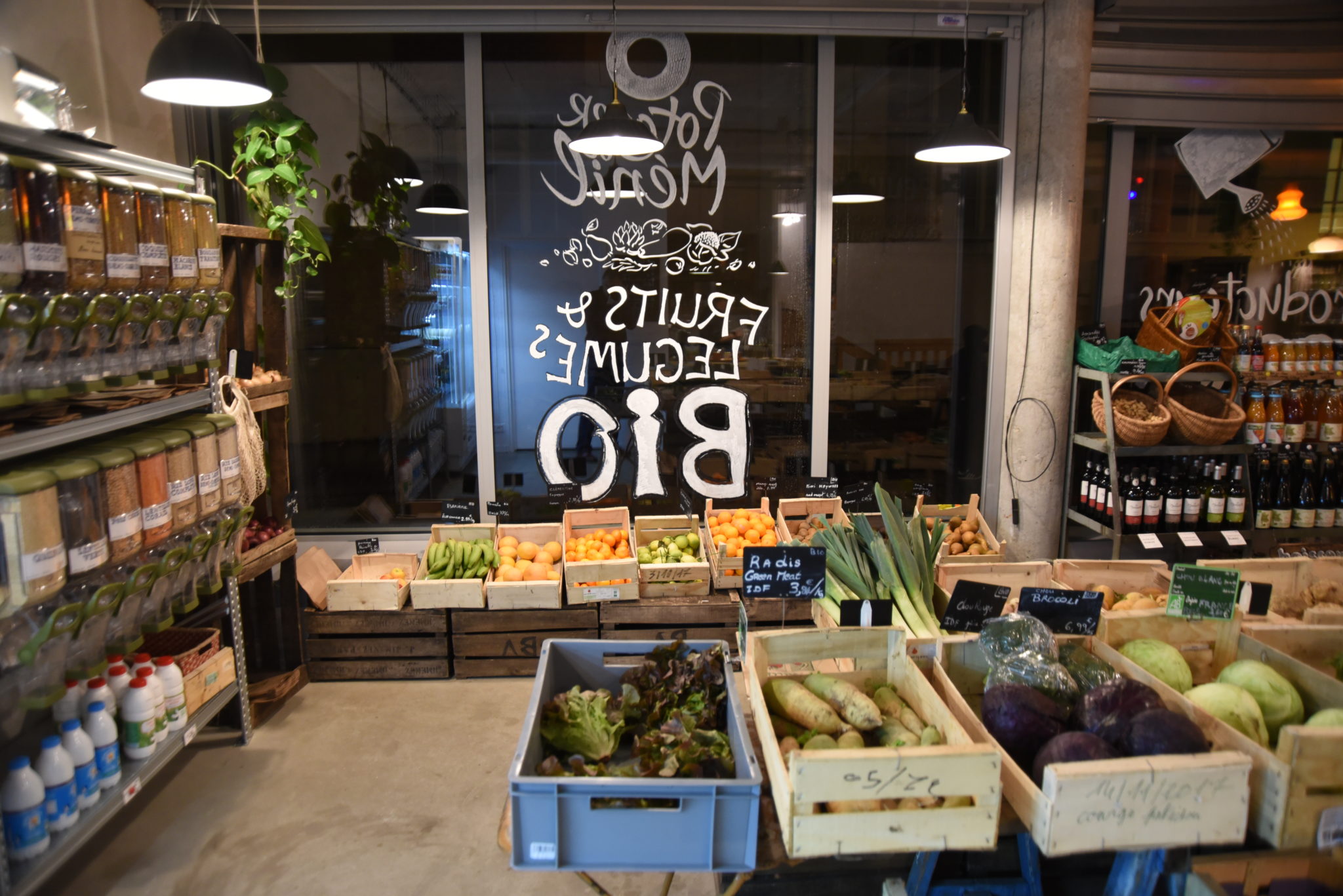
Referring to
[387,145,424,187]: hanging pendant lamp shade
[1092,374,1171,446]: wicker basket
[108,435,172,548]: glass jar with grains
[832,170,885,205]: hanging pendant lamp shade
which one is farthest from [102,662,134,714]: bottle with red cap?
[1092,374,1171,446]: wicker basket

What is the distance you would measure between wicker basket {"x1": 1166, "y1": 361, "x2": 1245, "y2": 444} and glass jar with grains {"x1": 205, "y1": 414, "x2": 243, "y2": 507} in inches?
165

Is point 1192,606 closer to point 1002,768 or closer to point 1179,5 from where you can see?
point 1002,768

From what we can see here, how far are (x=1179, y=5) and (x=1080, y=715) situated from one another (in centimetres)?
452

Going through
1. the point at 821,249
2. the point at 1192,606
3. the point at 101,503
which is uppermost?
the point at 821,249

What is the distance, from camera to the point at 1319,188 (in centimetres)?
494

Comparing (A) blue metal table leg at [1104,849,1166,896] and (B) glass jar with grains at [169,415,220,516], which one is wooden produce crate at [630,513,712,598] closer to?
(B) glass jar with grains at [169,415,220,516]

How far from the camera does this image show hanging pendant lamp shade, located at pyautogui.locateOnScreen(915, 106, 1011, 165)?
3668mm

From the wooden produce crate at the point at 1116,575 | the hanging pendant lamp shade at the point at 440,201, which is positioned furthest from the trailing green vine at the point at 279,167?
the wooden produce crate at the point at 1116,575

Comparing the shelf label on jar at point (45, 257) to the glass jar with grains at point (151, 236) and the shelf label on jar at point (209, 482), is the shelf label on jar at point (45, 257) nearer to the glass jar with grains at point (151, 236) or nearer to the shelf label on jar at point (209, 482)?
the glass jar with grains at point (151, 236)

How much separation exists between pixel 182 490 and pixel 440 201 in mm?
2339

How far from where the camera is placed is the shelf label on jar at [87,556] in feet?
7.55

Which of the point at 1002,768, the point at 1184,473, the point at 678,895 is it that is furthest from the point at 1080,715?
the point at 1184,473

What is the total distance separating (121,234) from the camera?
251 centimetres

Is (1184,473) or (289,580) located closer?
(289,580)
